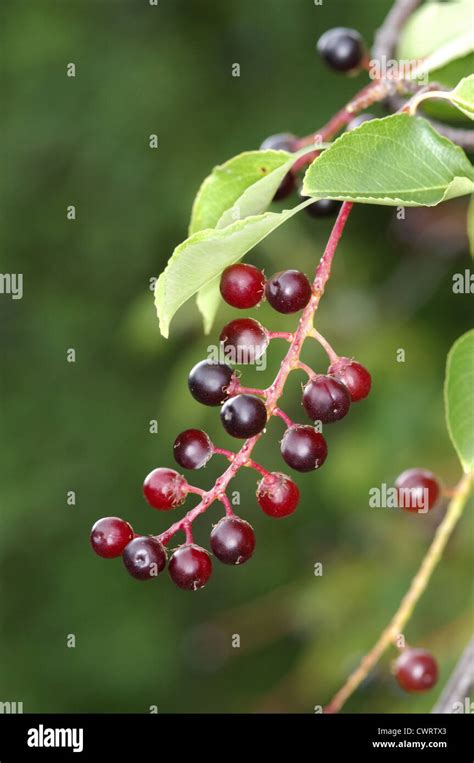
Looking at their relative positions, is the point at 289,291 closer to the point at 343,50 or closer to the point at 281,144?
the point at 281,144

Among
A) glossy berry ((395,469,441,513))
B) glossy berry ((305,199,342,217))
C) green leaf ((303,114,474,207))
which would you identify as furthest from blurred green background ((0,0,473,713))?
green leaf ((303,114,474,207))

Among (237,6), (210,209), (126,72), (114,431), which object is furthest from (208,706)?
(210,209)

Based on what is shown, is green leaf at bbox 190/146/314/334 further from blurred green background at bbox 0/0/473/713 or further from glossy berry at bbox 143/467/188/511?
blurred green background at bbox 0/0/473/713

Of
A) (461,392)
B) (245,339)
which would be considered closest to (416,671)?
(461,392)

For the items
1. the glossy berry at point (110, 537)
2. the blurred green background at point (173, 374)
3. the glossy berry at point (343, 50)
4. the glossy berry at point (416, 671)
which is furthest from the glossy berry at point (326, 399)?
the blurred green background at point (173, 374)

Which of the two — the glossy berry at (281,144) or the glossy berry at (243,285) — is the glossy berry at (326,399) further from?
the glossy berry at (281,144)

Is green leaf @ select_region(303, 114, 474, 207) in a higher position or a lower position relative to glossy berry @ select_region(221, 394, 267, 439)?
higher
